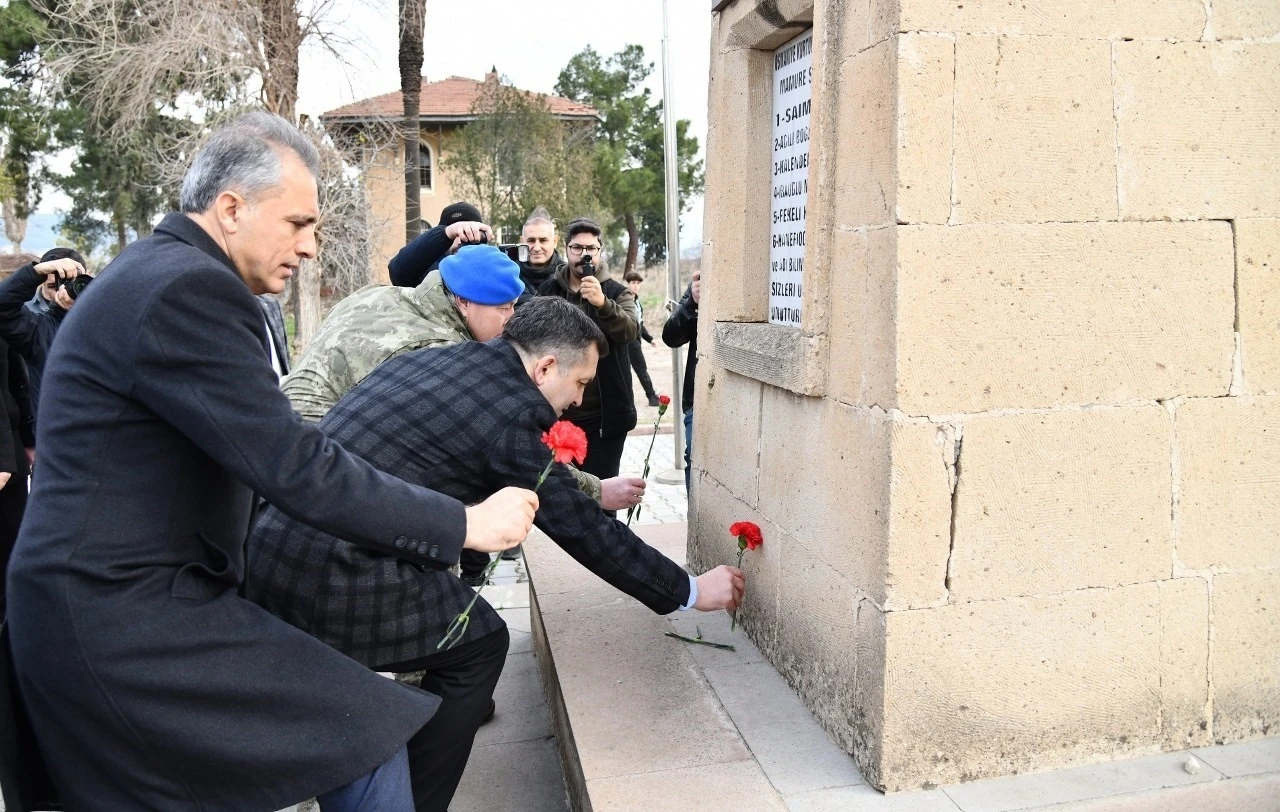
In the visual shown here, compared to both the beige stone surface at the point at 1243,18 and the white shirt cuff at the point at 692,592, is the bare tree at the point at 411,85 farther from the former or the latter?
the beige stone surface at the point at 1243,18

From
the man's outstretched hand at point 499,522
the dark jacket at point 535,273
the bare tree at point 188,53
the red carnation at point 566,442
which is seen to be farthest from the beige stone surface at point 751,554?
the bare tree at point 188,53

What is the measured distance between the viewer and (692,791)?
264cm

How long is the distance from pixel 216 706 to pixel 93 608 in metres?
0.29

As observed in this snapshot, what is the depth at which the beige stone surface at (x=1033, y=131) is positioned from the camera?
252 cm

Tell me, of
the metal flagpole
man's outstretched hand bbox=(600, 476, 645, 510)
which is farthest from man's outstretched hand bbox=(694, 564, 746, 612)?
the metal flagpole

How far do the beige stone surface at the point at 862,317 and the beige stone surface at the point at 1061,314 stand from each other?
53 millimetres

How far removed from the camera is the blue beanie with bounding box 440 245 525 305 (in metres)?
3.61

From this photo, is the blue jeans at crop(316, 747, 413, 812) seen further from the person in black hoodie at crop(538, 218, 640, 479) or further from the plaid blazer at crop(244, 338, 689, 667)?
the person in black hoodie at crop(538, 218, 640, 479)

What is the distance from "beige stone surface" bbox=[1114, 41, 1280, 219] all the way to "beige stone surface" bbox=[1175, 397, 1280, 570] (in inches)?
20.6

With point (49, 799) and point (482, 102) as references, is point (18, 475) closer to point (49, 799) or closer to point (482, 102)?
point (49, 799)

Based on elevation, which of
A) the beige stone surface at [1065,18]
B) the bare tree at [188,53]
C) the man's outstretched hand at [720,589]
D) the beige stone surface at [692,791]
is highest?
the bare tree at [188,53]

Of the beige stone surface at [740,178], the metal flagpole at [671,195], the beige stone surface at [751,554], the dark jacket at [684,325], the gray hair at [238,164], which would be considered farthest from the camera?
the metal flagpole at [671,195]

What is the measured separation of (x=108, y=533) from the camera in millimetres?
1816

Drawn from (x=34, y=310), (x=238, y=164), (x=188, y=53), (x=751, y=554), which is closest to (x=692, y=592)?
(x=751, y=554)
